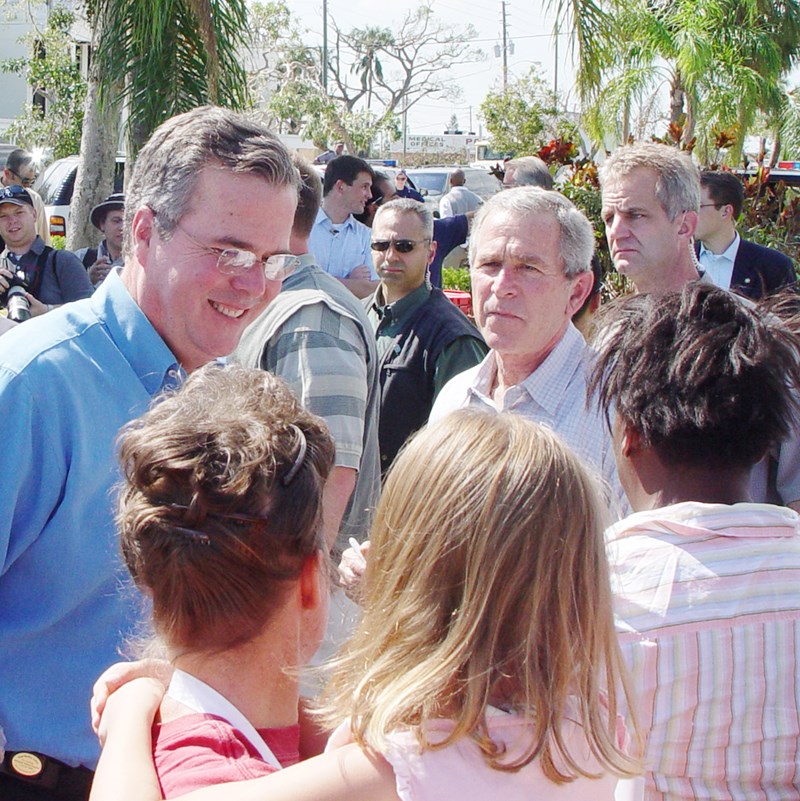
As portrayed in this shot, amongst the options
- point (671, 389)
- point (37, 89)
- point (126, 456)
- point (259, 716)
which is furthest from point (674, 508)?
point (37, 89)

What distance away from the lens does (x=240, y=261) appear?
229 cm

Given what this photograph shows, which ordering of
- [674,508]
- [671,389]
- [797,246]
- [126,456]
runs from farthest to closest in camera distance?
[797,246], [671,389], [674,508], [126,456]

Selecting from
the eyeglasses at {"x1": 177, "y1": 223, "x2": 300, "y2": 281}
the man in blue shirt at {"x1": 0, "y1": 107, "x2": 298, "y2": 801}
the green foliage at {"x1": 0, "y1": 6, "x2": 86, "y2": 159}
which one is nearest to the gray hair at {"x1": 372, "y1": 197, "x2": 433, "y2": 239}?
the eyeglasses at {"x1": 177, "y1": 223, "x2": 300, "y2": 281}

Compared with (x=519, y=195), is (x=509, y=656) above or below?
below

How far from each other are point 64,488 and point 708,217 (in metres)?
4.95

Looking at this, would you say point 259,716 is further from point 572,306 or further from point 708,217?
point 708,217

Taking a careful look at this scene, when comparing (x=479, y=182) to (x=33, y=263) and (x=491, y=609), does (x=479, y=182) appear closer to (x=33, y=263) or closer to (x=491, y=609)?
(x=33, y=263)

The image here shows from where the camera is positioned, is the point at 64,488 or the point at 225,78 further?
the point at 225,78

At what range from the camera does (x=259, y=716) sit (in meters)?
1.51

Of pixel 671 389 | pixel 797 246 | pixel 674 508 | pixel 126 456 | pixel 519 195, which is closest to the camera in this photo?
pixel 126 456

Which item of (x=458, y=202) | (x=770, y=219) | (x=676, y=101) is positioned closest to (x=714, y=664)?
(x=770, y=219)

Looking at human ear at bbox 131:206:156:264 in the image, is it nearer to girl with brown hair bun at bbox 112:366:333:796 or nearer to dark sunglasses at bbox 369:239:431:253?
girl with brown hair bun at bbox 112:366:333:796

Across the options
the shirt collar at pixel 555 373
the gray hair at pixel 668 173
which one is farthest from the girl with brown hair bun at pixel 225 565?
the gray hair at pixel 668 173

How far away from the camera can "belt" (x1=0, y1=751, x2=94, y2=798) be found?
6.13ft
